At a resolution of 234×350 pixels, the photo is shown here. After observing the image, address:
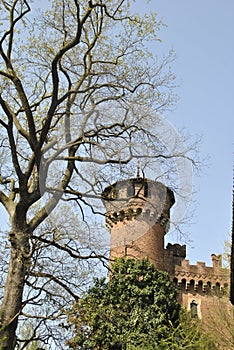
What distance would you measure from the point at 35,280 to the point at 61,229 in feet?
3.33

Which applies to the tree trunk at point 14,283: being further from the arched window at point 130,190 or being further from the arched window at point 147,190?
the arched window at point 147,190

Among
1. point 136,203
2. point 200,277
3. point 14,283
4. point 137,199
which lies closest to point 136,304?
point 200,277

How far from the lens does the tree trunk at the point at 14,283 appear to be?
9.56 m

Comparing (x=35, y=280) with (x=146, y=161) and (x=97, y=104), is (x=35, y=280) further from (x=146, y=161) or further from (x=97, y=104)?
(x=97, y=104)

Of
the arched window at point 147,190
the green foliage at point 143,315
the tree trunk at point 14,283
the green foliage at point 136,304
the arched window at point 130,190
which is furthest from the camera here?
the green foliage at point 136,304

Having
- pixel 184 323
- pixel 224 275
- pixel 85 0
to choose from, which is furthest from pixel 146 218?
pixel 224 275

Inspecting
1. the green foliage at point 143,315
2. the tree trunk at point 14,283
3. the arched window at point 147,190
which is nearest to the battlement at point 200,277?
the green foliage at point 143,315

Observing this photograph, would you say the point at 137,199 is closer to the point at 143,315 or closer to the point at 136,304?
the point at 143,315

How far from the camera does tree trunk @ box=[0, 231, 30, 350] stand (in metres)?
9.56

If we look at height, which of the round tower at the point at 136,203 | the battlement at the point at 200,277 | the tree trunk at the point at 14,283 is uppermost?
the battlement at the point at 200,277

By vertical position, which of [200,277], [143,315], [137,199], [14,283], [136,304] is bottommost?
[14,283]

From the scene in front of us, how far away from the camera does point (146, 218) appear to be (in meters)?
10.2

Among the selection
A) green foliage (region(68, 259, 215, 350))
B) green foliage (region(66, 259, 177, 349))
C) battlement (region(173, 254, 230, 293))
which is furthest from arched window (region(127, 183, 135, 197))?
battlement (region(173, 254, 230, 293))

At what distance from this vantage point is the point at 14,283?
9836mm
